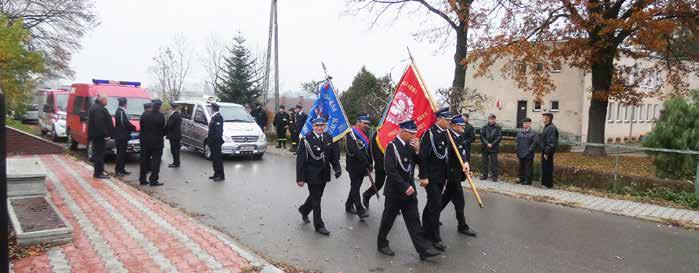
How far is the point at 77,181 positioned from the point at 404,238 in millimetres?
6805

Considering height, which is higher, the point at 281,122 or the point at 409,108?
the point at 409,108

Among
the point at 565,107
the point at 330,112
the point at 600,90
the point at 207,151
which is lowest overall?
the point at 207,151

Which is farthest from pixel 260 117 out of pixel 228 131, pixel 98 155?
pixel 98 155

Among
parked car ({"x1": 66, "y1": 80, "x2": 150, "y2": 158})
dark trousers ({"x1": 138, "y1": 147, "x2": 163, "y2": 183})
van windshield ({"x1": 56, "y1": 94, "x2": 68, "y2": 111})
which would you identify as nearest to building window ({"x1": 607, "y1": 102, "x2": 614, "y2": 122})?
parked car ({"x1": 66, "y1": 80, "x2": 150, "y2": 158})

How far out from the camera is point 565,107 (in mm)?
36438

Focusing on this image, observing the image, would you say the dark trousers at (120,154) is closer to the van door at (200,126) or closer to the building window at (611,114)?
the van door at (200,126)

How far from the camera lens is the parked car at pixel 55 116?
60.6 feet

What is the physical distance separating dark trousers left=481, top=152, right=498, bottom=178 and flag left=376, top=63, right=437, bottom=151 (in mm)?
5810

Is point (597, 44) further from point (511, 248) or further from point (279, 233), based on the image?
point (279, 233)

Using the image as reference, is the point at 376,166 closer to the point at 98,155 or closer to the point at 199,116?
the point at 98,155

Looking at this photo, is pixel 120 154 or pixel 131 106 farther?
pixel 131 106

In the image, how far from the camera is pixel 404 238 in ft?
22.0

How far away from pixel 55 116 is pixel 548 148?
17.9 meters

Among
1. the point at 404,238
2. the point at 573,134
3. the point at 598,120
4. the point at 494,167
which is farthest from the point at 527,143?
the point at 573,134
